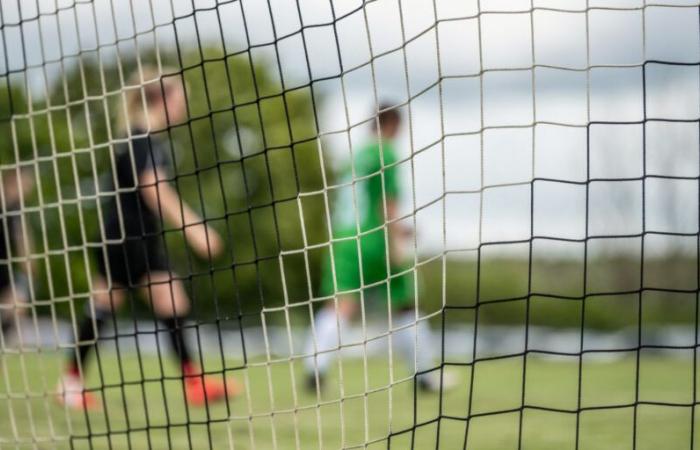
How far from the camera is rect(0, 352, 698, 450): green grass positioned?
443 cm

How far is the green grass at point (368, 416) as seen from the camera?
443 centimetres

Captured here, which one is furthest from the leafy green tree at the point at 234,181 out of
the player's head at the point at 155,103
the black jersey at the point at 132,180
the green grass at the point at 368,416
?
the player's head at the point at 155,103

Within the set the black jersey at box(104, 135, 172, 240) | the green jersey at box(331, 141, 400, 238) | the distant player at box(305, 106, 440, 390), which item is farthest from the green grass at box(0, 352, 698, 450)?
the green jersey at box(331, 141, 400, 238)

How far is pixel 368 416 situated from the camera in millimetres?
5504

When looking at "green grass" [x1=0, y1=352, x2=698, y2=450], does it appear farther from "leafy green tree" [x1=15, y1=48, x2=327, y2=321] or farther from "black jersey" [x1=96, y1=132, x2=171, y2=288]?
"leafy green tree" [x1=15, y1=48, x2=327, y2=321]

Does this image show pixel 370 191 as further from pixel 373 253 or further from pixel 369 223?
pixel 373 253

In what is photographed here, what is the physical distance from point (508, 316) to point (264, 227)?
11295 mm

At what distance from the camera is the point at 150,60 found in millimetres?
25844

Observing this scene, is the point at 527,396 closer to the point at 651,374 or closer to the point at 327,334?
the point at 327,334

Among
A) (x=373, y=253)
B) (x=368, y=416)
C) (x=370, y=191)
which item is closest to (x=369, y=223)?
(x=370, y=191)

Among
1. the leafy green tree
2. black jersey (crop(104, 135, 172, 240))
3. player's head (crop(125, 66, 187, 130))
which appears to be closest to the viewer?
player's head (crop(125, 66, 187, 130))

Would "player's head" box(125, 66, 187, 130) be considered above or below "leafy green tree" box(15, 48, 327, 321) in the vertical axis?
above

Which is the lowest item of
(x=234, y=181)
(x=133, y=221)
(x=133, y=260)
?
(x=234, y=181)

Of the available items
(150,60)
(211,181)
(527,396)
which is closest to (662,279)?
(211,181)
